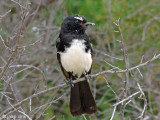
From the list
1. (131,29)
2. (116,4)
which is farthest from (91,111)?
(116,4)

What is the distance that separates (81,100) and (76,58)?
77cm

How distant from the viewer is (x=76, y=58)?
15.7 feet

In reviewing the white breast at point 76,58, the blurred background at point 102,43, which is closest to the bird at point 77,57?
the white breast at point 76,58

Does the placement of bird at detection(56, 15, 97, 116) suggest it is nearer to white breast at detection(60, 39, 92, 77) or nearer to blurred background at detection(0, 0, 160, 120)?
white breast at detection(60, 39, 92, 77)

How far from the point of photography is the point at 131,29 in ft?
20.9

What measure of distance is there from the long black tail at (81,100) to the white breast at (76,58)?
357 mm

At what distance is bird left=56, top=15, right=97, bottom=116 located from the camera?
478 centimetres

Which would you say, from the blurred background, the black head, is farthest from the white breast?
the blurred background

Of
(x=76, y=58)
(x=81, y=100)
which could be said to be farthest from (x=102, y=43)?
(x=76, y=58)

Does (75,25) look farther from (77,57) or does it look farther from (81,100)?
(81,100)

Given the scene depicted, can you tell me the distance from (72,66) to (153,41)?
2.14 m

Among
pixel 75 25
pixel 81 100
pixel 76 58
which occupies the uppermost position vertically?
pixel 75 25

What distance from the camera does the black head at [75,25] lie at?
5000 mm

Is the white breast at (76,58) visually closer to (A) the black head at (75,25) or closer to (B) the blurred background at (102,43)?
(A) the black head at (75,25)
